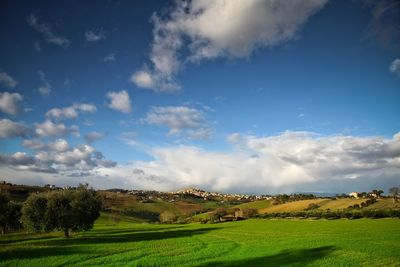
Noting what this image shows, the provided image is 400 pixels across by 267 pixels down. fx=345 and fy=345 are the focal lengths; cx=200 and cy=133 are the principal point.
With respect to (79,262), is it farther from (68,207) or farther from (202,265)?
(68,207)

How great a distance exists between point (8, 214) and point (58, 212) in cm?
2985

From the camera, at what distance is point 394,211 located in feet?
325

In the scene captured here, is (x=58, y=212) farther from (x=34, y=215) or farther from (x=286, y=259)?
(x=286, y=259)

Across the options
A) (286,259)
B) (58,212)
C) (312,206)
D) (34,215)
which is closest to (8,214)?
(34,215)

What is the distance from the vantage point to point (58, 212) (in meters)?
81.3

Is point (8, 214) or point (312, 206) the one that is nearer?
point (8, 214)

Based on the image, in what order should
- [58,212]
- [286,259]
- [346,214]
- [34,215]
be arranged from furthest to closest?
[346,214] → [34,215] → [58,212] → [286,259]

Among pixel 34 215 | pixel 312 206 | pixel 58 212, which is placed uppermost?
pixel 312 206

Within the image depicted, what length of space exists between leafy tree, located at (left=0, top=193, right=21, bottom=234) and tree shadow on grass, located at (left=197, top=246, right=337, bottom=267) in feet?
279

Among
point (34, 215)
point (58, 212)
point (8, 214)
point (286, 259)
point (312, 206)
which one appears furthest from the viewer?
point (312, 206)

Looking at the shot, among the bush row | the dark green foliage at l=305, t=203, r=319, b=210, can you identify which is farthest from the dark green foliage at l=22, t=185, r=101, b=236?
the dark green foliage at l=305, t=203, r=319, b=210

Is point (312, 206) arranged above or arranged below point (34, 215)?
above

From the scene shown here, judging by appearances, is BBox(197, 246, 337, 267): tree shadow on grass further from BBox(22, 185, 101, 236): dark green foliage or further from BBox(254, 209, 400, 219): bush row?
BBox(254, 209, 400, 219): bush row

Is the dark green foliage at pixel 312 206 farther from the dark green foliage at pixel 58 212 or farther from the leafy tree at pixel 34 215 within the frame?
the leafy tree at pixel 34 215
